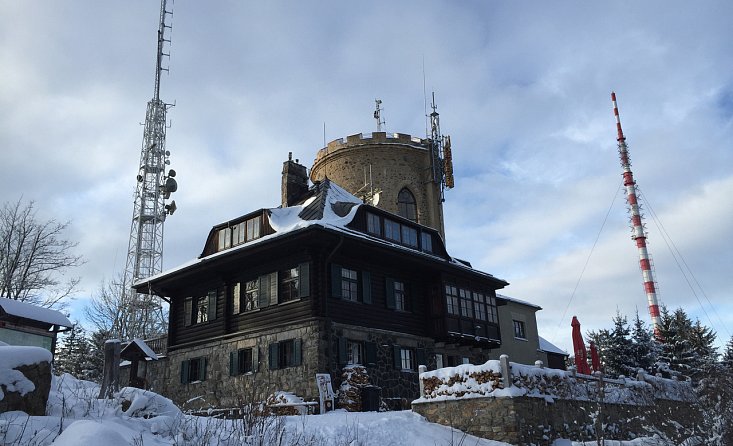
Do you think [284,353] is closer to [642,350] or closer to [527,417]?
[527,417]

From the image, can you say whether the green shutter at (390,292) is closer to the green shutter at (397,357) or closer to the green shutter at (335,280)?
the green shutter at (397,357)

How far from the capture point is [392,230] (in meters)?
25.6

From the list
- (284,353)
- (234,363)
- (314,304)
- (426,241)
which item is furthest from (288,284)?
(426,241)

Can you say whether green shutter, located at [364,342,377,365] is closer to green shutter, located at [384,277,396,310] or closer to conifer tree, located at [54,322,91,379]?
green shutter, located at [384,277,396,310]

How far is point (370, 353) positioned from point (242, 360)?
514 centimetres

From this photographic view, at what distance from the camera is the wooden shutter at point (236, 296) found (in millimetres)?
24375

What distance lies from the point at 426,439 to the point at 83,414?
336 inches

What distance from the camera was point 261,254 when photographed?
23359 millimetres

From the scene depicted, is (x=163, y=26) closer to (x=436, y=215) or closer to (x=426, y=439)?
(x=436, y=215)

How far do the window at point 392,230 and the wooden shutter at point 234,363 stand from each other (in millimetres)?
7690

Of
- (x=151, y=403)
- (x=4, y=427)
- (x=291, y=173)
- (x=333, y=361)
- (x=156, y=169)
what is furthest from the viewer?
(x=156, y=169)

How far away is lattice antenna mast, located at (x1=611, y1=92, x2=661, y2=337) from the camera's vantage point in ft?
193

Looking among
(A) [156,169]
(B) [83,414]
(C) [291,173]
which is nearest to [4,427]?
(B) [83,414]

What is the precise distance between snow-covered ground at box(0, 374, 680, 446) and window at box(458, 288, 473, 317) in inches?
499
